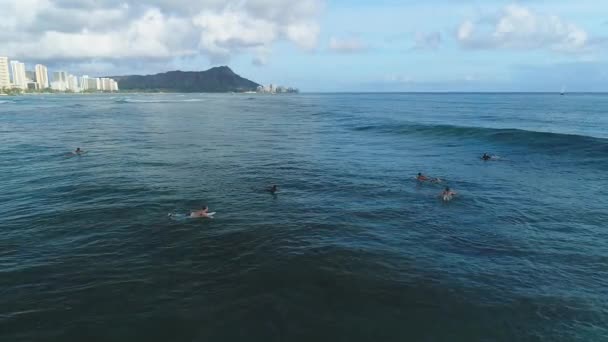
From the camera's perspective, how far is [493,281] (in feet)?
53.2

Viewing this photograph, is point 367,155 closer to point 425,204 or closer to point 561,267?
point 425,204

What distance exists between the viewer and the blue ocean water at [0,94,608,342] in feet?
44.5

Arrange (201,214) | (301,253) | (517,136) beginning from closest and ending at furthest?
(301,253), (201,214), (517,136)

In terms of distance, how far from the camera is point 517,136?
55.7 meters

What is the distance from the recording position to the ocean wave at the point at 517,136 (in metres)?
46.4

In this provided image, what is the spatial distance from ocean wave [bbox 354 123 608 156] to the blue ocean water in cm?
895

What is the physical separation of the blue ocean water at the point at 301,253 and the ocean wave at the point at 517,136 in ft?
29.4

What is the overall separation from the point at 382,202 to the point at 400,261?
874 centimetres

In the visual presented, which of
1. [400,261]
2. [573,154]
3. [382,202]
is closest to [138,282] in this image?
[400,261]

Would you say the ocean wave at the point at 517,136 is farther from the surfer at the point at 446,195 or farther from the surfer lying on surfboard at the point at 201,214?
the surfer lying on surfboard at the point at 201,214

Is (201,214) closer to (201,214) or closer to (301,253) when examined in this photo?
(201,214)

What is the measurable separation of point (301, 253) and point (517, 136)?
1896 inches

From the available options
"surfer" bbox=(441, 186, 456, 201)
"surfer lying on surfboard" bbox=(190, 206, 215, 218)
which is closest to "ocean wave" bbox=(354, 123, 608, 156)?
"surfer" bbox=(441, 186, 456, 201)

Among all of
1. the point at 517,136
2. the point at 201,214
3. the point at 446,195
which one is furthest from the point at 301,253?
the point at 517,136
